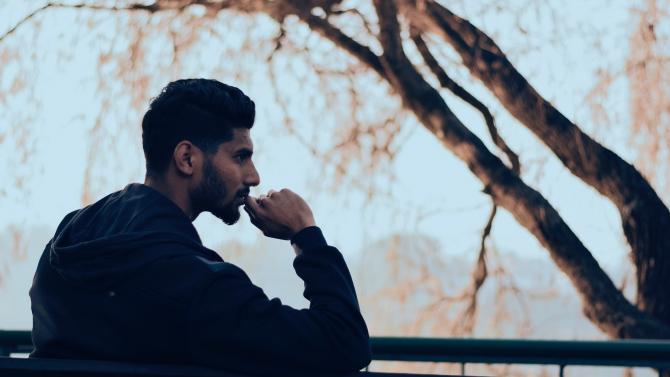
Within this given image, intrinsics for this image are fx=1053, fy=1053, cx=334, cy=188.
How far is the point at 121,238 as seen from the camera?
1.61 m

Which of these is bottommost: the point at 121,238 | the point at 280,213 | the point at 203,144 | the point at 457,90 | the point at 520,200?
the point at 121,238

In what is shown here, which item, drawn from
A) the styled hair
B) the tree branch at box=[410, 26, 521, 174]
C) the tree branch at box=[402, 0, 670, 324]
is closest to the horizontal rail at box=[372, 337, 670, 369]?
the styled hair

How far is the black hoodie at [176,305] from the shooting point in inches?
60.8

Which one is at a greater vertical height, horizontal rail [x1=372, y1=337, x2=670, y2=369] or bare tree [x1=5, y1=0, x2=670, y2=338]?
bare tree [x1=5, y1=0, x2=670, y2=338]

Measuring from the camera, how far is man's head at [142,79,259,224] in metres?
1.84

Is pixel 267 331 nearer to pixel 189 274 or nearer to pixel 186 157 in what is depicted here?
pixel 189 274

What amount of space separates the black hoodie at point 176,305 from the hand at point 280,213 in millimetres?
82

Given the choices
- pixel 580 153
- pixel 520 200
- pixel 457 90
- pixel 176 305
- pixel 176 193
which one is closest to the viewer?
pixel 176 305

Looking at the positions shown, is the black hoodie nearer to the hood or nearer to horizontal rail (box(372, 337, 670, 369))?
the hood

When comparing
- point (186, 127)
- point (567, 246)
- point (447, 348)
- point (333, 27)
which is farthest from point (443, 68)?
point (186, 127)

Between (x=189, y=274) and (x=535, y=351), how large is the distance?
4.72 feet

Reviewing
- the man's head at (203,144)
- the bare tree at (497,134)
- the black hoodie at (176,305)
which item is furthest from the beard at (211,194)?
the bare tree at (497,134)

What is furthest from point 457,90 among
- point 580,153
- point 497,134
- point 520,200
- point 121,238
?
point 121,238

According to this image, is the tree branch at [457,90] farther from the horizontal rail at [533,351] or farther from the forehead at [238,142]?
the forehead at [238,142]
